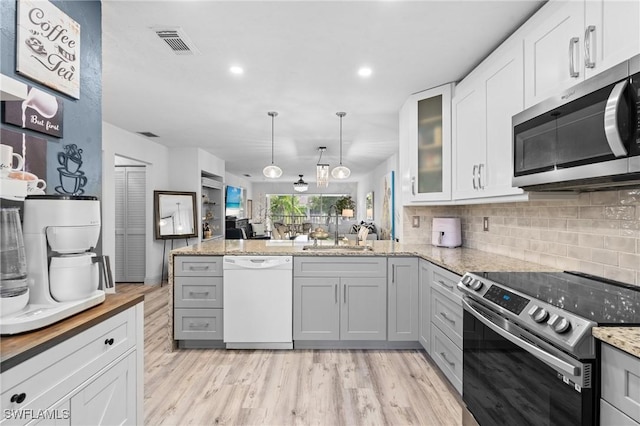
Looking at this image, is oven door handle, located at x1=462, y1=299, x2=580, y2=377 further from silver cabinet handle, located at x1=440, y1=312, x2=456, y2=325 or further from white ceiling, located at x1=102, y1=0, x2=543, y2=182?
white ceiling, located at x1=102, y1=0, x2=543, y2=182

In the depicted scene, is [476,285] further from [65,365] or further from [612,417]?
[65,365]

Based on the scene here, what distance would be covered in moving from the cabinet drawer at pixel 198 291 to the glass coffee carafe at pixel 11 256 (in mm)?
1876

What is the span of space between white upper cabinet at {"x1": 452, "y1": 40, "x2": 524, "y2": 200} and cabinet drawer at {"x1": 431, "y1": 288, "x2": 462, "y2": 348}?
2.53 feet

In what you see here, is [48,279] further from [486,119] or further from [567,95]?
[486,119]

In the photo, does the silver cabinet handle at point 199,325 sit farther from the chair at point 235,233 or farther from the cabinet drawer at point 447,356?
the chair at point 235,233

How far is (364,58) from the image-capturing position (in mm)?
2598

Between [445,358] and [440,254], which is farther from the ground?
[440,254]

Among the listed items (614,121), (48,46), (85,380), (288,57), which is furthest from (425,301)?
(48,46)

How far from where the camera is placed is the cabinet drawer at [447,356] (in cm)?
214

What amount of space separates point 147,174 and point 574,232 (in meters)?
5.72

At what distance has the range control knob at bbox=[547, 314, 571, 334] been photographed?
111cm

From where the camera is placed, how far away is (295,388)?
238 cm

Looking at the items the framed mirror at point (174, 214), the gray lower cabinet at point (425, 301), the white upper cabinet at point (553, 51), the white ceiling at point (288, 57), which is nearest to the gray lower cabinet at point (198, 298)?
the white ceiling at point (288, 57)

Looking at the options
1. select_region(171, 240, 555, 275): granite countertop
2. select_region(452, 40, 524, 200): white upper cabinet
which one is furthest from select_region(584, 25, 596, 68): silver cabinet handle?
select_region(171, 240, 555, 275): granite countertop
